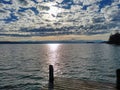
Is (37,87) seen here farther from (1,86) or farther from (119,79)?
(119,79)

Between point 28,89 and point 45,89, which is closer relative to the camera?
point 45,89

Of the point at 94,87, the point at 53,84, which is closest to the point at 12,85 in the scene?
the point at 53,84

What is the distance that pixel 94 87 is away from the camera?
14.8 meters

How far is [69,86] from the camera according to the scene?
15477 mm

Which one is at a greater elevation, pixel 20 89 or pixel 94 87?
pixel 94 87

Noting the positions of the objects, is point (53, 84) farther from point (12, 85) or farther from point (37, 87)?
point (12, 85)

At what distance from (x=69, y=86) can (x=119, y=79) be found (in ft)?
14.1

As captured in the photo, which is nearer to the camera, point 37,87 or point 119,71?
point 119,71

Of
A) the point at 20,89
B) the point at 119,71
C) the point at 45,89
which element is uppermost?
the point at 119,71

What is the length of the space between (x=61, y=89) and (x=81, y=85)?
205 cm

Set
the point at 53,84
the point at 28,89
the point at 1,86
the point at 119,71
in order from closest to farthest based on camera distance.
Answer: the point at 119,71, the point at 53,84, the point at 28,89, the point at 1,86

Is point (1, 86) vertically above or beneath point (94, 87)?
beneath

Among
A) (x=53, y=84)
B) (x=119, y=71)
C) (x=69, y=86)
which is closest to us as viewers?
(x=119, y=71)

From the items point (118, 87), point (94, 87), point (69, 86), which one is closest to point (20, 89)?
point (69, 86)
